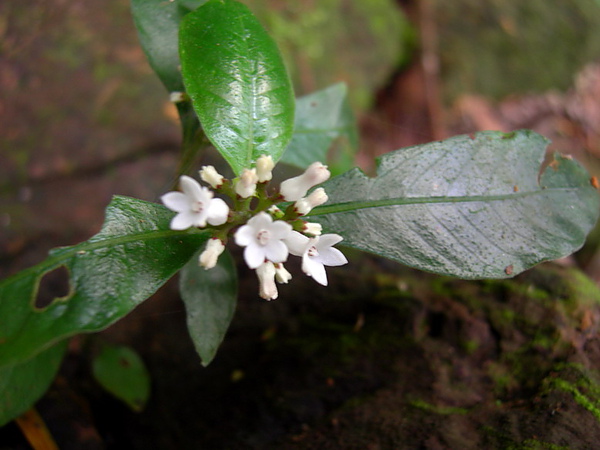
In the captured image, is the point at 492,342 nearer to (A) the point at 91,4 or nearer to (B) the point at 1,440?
(B) the point at 1,440

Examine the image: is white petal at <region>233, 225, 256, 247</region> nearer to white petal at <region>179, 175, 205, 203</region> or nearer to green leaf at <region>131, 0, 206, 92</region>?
white petal at <region>179, 175, 205, 203</region>

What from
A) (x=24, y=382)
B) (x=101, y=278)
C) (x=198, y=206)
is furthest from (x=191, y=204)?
(x=24, y=382)

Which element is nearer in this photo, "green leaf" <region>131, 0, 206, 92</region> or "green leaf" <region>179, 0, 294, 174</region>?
"green leaf" <region>179, 0, 294, 174</region>

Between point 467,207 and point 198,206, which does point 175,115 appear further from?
point 467,207

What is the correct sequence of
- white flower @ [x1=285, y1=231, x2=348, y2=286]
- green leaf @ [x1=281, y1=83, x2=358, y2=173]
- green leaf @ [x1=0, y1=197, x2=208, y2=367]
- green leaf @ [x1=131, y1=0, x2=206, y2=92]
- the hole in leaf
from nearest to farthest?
green leaf @ [x1=0, y1=197, x2=208, y2=367] < white flower @ [x1=285, y1=231, x2=348, y2=286] < green leaf @ [x1=131, y1=0, x2=206, y2=92] < green leaf @ [x1=281, y1=83, x2=358, y2=173] < the hole in leaf

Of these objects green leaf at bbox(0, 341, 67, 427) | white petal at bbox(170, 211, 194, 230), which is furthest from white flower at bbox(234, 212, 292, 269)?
green leaf at bbox(0, 341, 67, 427)

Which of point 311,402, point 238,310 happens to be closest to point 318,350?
point 311,402
